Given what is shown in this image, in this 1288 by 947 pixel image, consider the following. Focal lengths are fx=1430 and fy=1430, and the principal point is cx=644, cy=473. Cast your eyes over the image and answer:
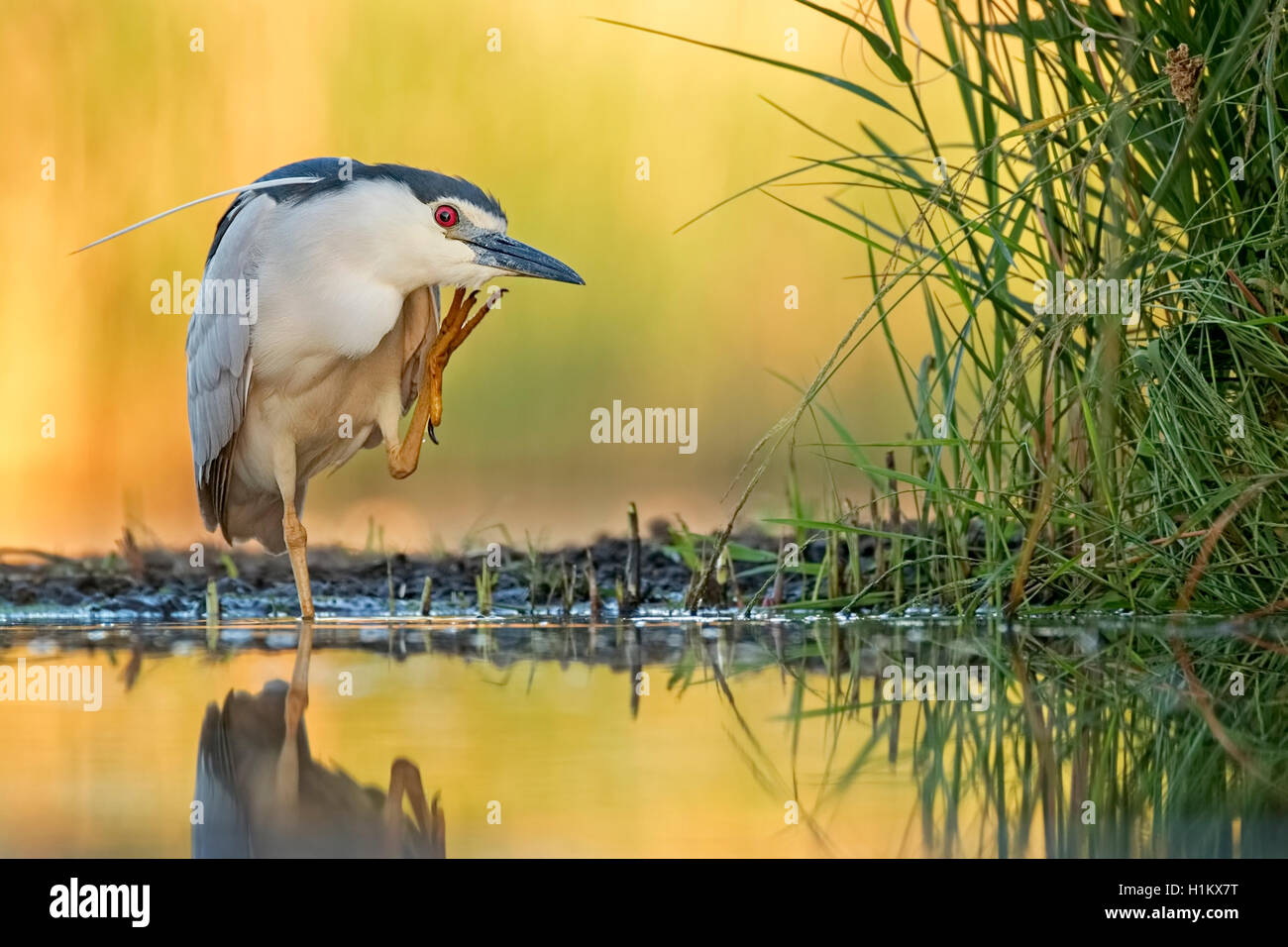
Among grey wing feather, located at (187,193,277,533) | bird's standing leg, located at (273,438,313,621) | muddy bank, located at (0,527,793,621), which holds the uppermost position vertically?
grey wing feather, located at (187,193,277,533)

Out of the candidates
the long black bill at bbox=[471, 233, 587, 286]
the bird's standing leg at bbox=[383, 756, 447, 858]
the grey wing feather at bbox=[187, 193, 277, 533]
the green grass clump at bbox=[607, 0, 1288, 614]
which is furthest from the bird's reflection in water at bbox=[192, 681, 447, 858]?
the grey wing feather at bbox=[187, 193, 277, 533]

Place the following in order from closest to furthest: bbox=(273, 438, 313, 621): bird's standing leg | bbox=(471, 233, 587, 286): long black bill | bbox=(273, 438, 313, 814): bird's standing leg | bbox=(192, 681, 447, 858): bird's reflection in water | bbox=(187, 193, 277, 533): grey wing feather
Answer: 1. bbox=(192, 681, 447, 858): bird's reflection in water
2. bbox=(273, 438, 313, 814): bird's standing leg
3. bbox=(471, 233, 587, 286): long black bill
4. bbox=(187, 193, 277, 533): grey wing feather
5. bbox=(273, 438, 313, 621): bird's standing leg

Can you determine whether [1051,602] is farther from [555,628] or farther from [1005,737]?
[1005,737]

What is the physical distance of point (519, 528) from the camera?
15.0 feet

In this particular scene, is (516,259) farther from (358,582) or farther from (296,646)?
(358,582)

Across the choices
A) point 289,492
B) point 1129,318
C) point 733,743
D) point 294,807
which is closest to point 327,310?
point 289,492

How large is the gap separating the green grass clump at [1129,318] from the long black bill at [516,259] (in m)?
0.74

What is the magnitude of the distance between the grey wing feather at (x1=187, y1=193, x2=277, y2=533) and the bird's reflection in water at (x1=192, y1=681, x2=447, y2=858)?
1.93 meters

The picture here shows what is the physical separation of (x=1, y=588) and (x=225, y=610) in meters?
0.66

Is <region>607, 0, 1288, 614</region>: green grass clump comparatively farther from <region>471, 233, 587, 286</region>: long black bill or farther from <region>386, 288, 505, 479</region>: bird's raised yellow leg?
<region>386, 288, 505, 479</region>: bird's raised yellow leg

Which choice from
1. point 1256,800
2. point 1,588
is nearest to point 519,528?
point 1,588

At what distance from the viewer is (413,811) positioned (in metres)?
1.25

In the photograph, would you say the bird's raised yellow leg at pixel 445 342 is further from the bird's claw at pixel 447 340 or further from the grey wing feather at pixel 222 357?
the grey wing feather at pixel 222 357

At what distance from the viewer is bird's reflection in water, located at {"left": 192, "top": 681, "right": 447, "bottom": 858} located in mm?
1131
